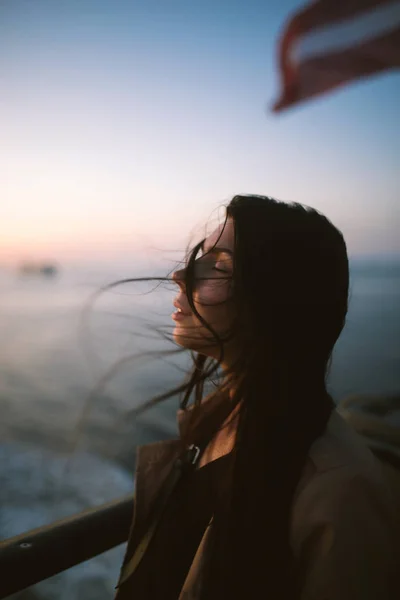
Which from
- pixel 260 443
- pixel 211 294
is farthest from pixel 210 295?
pixel 260 443

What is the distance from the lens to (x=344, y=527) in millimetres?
711

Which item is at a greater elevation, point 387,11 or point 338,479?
point 387,11

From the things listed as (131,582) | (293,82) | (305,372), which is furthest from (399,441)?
(293,82)

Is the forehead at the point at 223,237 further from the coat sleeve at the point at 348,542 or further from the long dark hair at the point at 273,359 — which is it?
the coat sleeve at the point at 348,542

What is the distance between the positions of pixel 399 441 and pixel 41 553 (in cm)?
100

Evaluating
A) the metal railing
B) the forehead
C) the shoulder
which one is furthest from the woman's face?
the metal railing

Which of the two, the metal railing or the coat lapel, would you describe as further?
the coat lapel

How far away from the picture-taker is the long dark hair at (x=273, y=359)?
2.91 feet

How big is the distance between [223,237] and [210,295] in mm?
174

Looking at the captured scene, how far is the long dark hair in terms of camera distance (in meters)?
0.89

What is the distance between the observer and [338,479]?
0.78 meters

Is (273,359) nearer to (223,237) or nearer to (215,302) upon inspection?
(215,302)

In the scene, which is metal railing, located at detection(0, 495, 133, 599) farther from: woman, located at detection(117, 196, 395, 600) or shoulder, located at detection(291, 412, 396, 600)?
shoulder, located at detection(291, 412, 396, 600)

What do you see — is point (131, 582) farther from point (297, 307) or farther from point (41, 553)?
point (297, 307)
